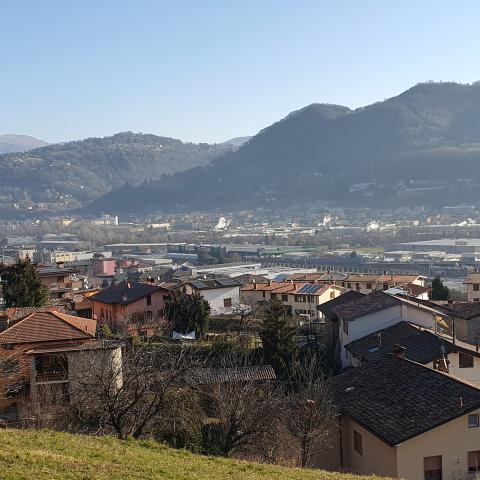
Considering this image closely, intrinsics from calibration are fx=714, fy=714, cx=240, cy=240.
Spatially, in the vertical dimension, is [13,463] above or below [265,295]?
above

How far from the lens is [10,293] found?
102 feet

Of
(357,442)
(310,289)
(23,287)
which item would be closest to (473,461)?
(357,442)

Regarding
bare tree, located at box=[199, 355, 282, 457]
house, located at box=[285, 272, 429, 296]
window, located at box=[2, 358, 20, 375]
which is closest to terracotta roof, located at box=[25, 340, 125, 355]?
window, located at box=[2, 358, 20, 375]

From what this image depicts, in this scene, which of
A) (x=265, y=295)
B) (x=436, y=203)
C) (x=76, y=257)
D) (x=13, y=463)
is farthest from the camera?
(x=436, y=203)

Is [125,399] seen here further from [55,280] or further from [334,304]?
[55,280]

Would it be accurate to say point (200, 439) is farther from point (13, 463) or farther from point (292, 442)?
point (13, 463)

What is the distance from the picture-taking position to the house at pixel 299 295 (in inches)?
1603

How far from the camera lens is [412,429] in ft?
45.1

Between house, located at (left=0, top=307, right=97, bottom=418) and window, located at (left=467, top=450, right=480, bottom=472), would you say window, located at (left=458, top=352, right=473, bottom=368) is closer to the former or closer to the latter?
window, located at (left=467, top=450, right=480, bottom=472)

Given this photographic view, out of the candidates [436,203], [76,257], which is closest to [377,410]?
[76,257]

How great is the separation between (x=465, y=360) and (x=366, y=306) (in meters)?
7.23

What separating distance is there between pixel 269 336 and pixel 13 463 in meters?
16.1

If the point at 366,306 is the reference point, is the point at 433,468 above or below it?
below

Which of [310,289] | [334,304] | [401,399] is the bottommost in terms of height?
[310,289]
